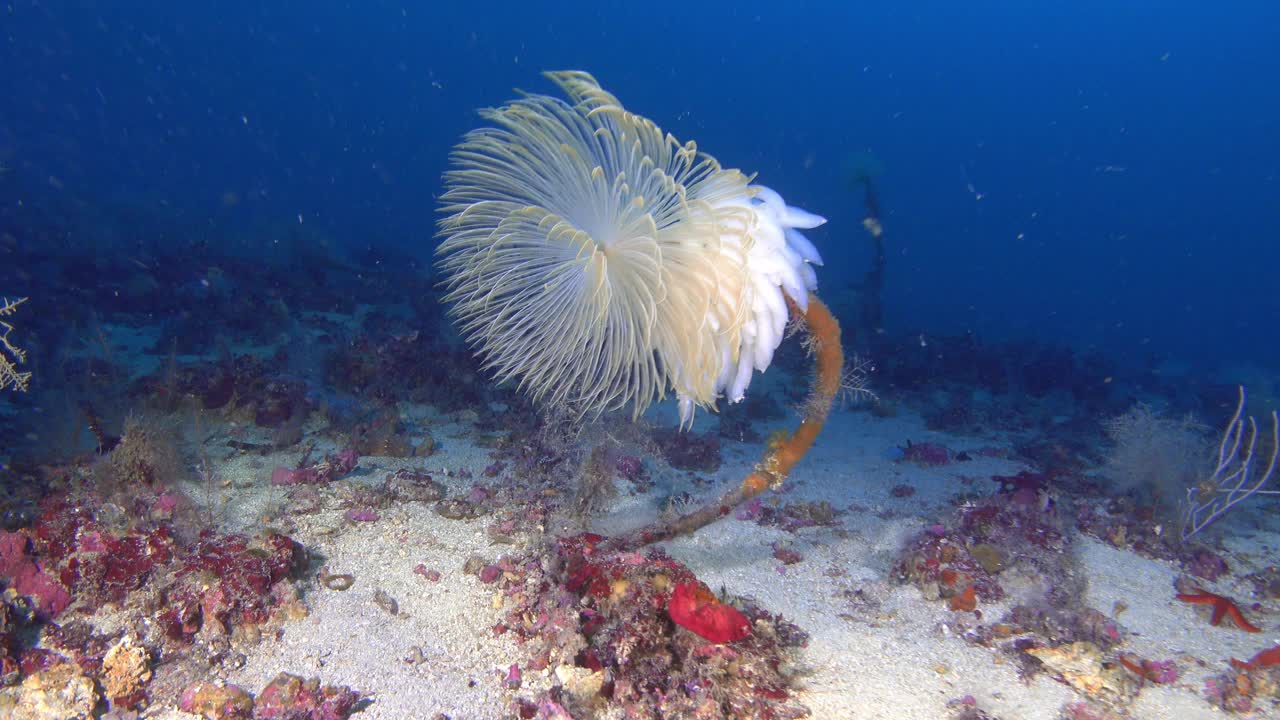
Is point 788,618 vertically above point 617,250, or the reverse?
point 617,250

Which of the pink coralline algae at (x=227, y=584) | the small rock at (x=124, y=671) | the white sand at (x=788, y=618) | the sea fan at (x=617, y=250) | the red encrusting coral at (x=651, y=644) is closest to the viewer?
the sea fan at (x=617, y=250)

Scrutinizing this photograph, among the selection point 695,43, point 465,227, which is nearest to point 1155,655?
point 465,227

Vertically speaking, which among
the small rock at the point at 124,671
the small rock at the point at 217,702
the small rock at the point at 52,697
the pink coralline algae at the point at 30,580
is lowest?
the small rock at the point at 52,697

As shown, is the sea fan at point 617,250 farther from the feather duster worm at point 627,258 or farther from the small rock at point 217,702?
the small rock at point 217,702

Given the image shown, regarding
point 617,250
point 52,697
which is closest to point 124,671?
point 52,697

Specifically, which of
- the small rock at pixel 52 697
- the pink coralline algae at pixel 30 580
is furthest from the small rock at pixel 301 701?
the pink coralline algae at pixel 30 580

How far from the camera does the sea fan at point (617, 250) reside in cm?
287

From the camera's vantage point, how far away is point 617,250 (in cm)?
306

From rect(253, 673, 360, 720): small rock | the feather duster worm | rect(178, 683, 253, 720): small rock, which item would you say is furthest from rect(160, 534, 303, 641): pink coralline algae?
the feather duster worm

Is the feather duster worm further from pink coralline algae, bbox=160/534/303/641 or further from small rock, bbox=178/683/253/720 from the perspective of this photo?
small rock, bbox=178/683/253/720

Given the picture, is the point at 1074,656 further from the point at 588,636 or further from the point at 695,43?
the point at 695,43

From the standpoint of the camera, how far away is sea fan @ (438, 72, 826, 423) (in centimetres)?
287

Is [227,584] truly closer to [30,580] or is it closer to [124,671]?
[124,671]

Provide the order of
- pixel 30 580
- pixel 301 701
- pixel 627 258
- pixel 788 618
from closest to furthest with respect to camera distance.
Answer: pixel 627 258, pixel 301 701, pixel 30 580, pixel 788 618
